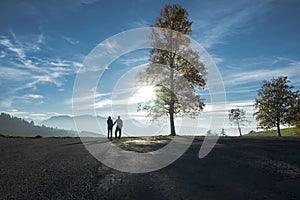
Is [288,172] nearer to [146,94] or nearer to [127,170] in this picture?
[127,170]

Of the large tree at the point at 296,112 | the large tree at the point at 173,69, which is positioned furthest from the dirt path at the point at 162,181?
the large tree at the point at 296,112

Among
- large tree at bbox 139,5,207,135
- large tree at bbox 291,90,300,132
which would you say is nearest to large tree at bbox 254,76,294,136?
large tree at bbox 291,90,300,132

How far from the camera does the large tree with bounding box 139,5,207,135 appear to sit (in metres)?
28.9

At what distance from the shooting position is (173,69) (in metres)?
29.8

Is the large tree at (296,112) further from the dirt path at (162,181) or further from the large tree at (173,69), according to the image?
the dirt path at (162,181)

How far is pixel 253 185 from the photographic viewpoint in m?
5.64

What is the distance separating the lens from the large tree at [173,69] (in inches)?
1137

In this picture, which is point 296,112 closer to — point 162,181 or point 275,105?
point 275,105

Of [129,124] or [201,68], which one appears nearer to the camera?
[129,124]

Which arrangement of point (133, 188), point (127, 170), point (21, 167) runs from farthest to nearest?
point (21, 167) < point (127, 170) < point (133, 188)

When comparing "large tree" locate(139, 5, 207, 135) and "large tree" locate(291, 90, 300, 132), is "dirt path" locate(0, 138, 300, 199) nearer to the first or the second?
"large tree" locate(139, 5, 207, 135)

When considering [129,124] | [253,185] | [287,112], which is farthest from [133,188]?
[287,112]

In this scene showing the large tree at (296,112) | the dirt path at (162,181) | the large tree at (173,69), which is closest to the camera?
the dirt path at (162,181)

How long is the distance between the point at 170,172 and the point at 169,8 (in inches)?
1162
